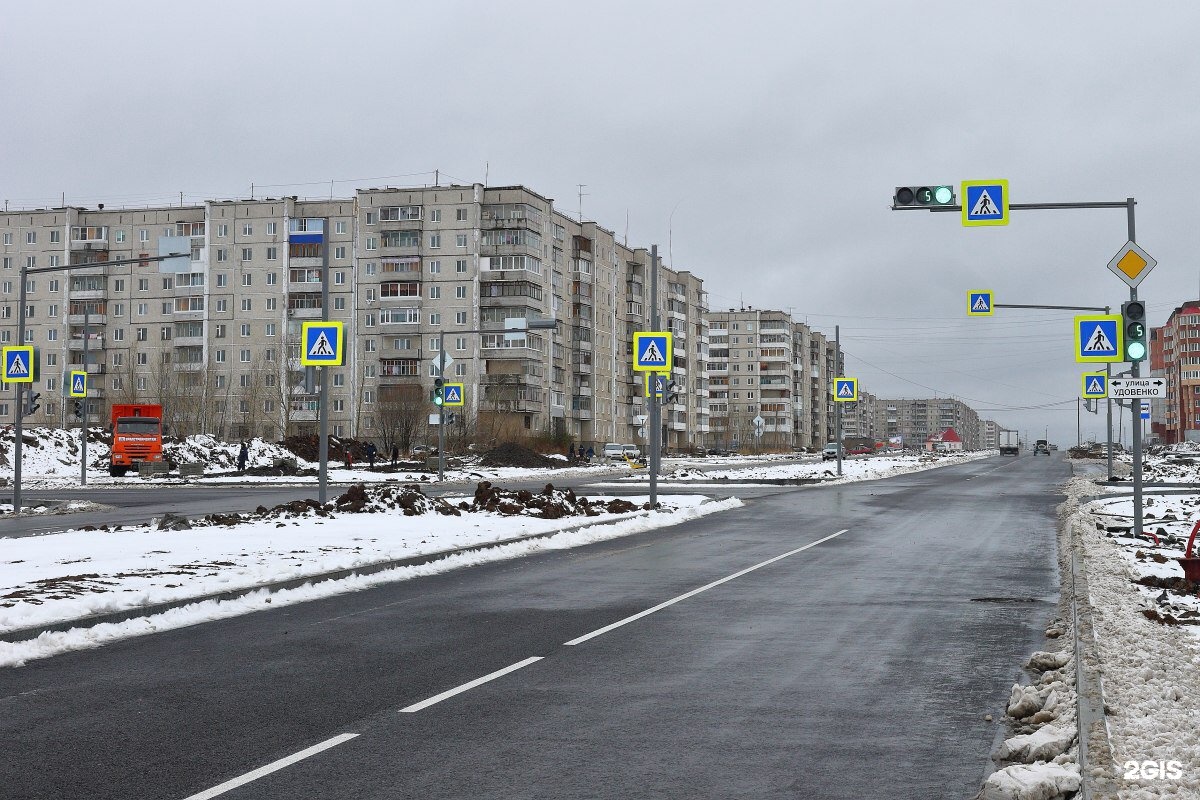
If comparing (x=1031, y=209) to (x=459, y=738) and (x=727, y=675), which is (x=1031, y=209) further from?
(x=459, y=738)

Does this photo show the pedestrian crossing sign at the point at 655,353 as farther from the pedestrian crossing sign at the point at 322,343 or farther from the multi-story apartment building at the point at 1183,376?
the multi-story apartment building at the point at 1183,376

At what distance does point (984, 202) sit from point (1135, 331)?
11.9ft

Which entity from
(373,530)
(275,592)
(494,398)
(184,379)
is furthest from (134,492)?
(184,379)

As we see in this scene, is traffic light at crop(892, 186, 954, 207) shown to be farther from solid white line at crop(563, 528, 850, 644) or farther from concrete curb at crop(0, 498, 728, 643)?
concrete curb at crop(0, 498, 728, 643)

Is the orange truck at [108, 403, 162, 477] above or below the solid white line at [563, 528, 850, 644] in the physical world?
above

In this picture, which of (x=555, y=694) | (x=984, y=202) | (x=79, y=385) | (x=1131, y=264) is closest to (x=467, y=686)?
(x=555, y=694)

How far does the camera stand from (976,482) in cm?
4809

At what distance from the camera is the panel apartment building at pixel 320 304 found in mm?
102125

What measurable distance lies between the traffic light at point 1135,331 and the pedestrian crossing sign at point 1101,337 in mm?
937

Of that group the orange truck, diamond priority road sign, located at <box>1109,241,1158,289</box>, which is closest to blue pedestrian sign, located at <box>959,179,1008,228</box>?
diamond priority road sign, located at <box>1109,241,1158,289</box>

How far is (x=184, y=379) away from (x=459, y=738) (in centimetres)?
10237

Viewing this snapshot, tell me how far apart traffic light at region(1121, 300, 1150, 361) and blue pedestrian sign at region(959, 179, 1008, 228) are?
2.85 m

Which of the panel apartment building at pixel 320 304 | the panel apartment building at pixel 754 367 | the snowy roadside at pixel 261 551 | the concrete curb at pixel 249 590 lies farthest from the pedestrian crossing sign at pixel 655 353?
the panel apartment building at pixel 754 367

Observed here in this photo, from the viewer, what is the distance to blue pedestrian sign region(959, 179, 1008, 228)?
800 inches
